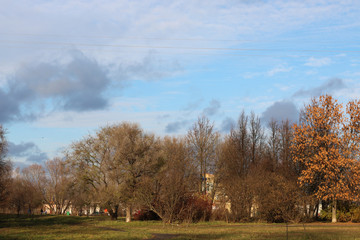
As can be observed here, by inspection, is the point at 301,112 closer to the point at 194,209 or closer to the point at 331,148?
the point at 331,148

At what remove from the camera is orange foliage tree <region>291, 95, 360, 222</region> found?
39.1 meters

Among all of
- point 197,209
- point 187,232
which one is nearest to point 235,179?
point 197,209

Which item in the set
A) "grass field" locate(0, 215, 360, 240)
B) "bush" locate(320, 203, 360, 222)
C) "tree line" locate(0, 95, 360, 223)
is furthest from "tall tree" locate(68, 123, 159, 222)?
"bush" locate(320, 203, 360, 222)

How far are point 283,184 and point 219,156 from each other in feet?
74.1

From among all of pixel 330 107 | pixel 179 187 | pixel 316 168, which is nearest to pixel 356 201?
pixel 316 168

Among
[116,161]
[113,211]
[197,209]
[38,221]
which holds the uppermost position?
[116,161]

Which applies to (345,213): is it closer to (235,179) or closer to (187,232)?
(235,179)

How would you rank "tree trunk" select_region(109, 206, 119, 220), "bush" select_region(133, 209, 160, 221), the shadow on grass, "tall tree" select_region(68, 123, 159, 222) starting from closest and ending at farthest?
1. the shadow on grass
2. "tall tree" select_region(68, 123, 159, 222)
3. "tree trunk" select_region(109, 206, 119, 220)
4. "bush" select_region(133, 209, 160, 221)

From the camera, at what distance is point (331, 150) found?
39.2 metres

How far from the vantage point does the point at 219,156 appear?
6334cm

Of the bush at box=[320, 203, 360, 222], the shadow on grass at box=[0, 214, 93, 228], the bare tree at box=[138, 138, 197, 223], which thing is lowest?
the shadow on grass at box=[0, 214, 93, 228]

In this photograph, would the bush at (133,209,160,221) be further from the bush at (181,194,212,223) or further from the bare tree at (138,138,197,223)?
the bare tree at (138,138,197,223)

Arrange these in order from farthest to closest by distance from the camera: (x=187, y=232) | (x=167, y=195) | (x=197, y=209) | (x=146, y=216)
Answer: (x=146, y=216) → (x=197, y=209) → (x=167, y=195) → (x=187, y=232)

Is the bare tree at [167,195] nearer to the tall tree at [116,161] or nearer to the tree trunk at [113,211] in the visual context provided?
the tall tree at [116,161]
